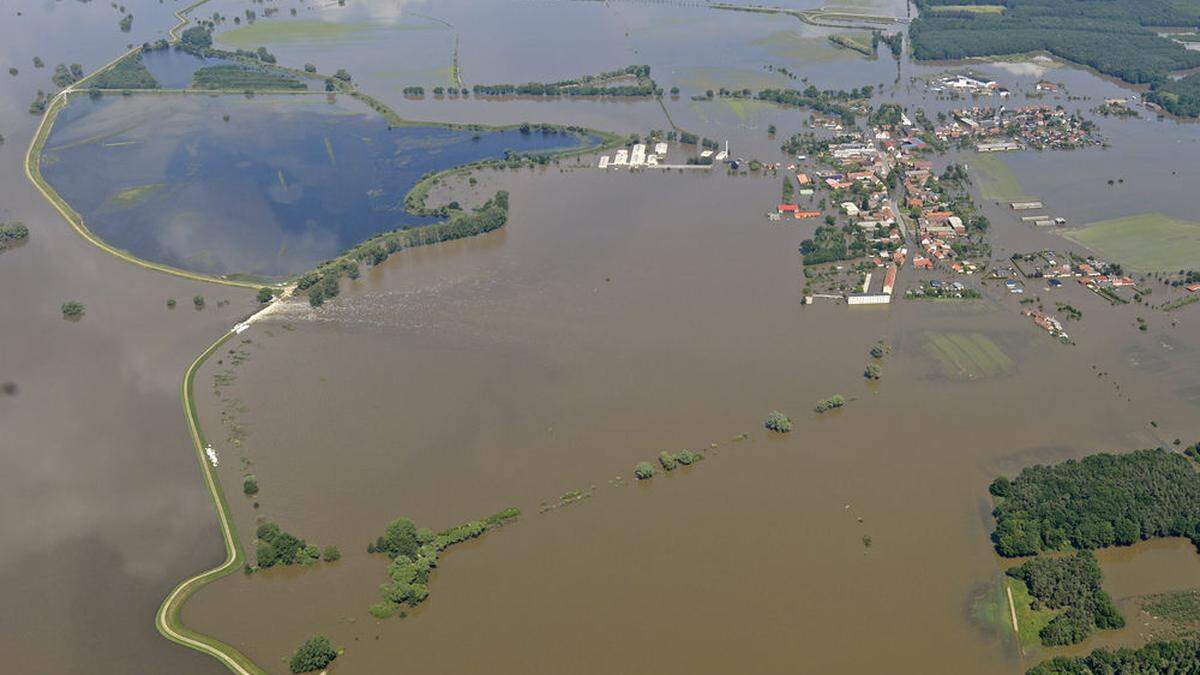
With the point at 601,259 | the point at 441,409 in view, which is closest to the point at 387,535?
the point at 441,409

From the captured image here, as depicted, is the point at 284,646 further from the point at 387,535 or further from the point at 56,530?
the point at 56,530

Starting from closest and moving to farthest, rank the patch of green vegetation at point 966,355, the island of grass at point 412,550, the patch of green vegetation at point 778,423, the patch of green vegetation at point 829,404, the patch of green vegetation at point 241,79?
1. the island of grass at point 412,550
2. the patch of green vegetation at point 778,423
3. the patch of green vegetation at point 829,404
4. the patch of green vegetation at point 966,355
5. the patch of green vegetation at point 241,79

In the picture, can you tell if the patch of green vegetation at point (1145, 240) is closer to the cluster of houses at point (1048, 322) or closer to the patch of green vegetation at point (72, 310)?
the cluster of houses at point (1048, 322)

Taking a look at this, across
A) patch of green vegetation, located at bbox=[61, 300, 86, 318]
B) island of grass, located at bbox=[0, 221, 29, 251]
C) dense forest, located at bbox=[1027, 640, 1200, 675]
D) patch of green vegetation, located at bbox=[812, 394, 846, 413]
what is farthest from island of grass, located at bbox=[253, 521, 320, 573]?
island of grass, located at bbox=[0, 221, 29, 251]

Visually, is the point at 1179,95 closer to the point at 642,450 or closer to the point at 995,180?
the point at 995,180

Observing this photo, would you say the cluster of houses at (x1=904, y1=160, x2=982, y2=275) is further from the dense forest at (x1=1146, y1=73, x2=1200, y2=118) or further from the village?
the dense forest at (x1=1146, y1=73, x2=1200, y2=118)

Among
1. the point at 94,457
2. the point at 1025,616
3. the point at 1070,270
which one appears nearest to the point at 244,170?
the point at 94,457

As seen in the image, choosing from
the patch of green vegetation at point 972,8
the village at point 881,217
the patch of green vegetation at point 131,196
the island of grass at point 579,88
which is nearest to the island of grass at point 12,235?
the patch of green vegetation at point 131,196
